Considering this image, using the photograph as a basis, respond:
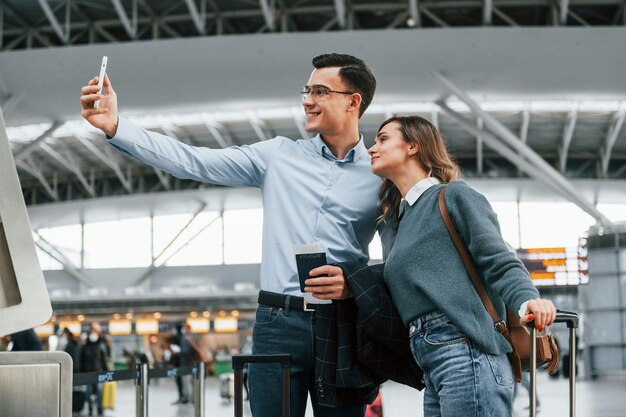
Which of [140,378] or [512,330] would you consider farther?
[140,378]

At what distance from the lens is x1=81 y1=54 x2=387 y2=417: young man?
2.93m

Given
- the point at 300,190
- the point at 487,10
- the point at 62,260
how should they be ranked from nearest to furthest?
the point at 300,190, the point at 487,10, the point at 62,260

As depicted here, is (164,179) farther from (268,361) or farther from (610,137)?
(268,361)

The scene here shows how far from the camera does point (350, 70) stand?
3.19 metres

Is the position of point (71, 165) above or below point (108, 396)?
above

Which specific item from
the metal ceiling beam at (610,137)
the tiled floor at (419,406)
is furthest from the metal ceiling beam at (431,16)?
the metal ceiling beam at (610,137)

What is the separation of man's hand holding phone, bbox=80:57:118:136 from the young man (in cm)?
4

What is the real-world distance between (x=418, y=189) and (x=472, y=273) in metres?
0.36

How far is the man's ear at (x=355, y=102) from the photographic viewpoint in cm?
317

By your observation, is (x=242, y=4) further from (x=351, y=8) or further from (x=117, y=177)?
(x=117, y=177)

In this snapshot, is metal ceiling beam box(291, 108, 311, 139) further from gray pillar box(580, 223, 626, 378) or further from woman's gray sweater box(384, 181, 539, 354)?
woman's gray sweater box(384, 181, 539, 354)

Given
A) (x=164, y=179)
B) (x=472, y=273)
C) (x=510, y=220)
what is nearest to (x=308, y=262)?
(x=472, y=273)

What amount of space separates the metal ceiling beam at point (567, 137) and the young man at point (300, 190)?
1080 inches

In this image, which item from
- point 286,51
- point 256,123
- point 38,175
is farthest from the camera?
point 38,175
